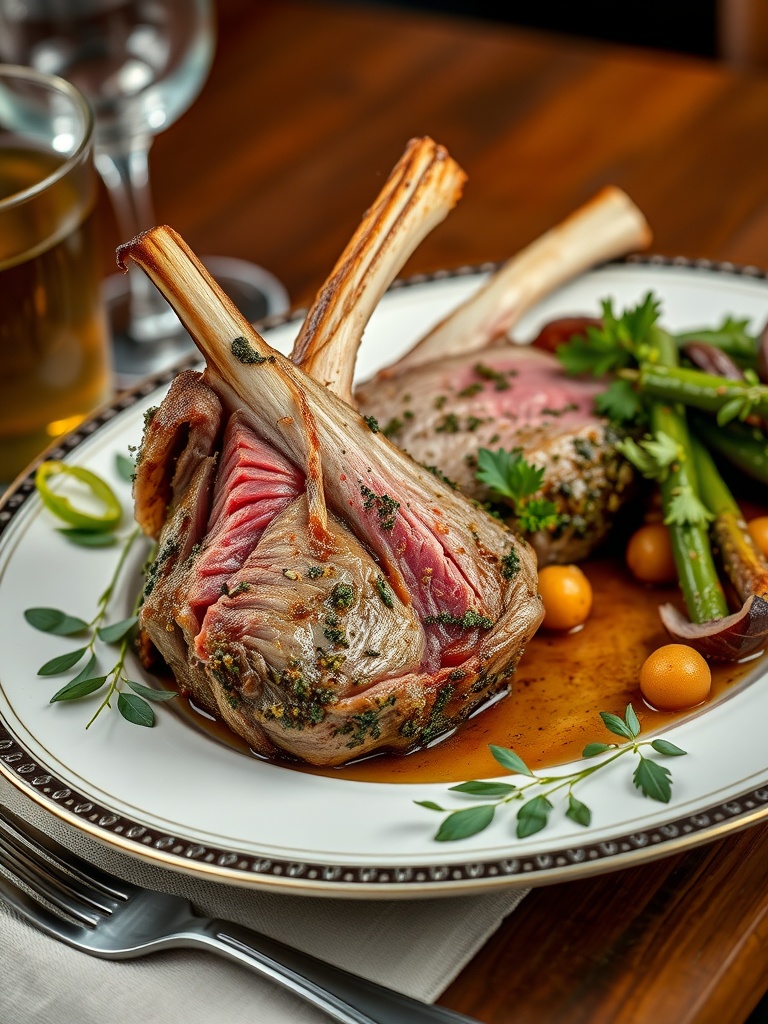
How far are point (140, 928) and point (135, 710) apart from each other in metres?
Result: 0.42

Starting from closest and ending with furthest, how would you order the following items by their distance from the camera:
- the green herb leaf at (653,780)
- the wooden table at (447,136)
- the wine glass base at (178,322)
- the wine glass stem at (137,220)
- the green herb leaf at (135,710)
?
the green herb leaf at (653,780) → the green herb leaf at (135,710) → the wine glass stem at (137,220) → the wine glass base at (178,322) → the wooden table at (447,136)

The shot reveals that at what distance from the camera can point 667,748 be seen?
209 centimetres

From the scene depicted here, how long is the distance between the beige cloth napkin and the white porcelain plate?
16cm

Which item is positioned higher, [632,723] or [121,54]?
A: [121,54]

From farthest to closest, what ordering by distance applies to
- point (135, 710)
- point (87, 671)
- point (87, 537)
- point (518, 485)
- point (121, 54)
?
1. point (121, 54)
2. point (87, 537)
3. point (518, 485)
4. point (87, 671)
5. point (135, 710)

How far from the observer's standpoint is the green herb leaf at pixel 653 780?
1.98m

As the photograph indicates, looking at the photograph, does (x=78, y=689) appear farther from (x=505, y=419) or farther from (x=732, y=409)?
(x=732, y=409)

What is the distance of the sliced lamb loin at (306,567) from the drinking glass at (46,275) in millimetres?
946

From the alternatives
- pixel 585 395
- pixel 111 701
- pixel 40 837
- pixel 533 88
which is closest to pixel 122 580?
pixel 111 701

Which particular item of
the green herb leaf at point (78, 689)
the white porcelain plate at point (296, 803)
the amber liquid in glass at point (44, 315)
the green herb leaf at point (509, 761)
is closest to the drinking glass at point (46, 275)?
the amber liquid in glass at point (44, 315)

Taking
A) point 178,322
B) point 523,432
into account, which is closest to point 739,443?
point 523,432

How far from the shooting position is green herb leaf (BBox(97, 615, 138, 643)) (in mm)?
2514

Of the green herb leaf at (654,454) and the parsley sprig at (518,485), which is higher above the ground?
the parsley sprig at (518,485)

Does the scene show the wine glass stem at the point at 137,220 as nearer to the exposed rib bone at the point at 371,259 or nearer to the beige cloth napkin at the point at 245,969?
the exposed rib bone at the point at 371,259
